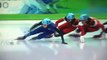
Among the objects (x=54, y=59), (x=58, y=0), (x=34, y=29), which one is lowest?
(x=54, y=59)

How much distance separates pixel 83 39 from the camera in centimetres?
223

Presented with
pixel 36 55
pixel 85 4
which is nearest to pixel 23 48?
pixel 36 55

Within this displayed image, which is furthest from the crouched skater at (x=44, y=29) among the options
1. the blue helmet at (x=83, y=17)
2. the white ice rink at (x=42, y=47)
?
the blue helmet at (x=83, y=17)

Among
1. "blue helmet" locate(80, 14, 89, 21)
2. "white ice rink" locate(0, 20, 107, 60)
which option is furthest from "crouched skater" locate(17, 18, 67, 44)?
"blue helmet" locate(80, 14, 89, 21)

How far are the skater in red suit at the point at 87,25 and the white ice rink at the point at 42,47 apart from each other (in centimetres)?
3

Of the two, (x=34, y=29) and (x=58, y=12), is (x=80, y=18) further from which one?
(x=34, y=29)

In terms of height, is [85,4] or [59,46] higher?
[85,4]

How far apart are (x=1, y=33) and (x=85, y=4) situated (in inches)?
19.8

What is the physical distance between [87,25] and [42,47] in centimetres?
29

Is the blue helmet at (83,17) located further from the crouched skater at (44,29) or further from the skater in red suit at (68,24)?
the crouched skater at (44,29)

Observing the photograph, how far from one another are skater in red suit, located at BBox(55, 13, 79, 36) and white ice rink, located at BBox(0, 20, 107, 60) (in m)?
0.04

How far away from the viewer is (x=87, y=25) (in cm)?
226

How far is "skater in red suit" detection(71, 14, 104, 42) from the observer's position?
Result: 2.22m

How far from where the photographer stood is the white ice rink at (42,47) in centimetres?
216
